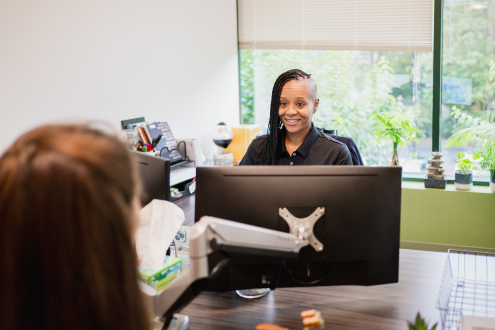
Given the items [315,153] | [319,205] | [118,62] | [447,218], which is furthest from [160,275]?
[447,218]

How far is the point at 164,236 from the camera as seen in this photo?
1.23 m

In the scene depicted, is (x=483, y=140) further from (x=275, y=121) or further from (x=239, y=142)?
(x=275, y=121)

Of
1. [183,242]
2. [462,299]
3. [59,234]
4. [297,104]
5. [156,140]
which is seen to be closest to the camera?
[59,234]

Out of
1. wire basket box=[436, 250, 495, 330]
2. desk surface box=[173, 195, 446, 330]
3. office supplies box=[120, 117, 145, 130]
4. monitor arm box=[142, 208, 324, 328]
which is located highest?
office supplies box=[120, 117, 145, 130]

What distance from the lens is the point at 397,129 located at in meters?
3.60

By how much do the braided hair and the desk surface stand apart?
2.71ft

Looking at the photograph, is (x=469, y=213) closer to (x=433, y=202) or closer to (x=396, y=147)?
(x=433, y=202)

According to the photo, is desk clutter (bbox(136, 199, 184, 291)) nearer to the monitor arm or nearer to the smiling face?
the monitor arm

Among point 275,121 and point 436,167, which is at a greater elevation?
point 275,121

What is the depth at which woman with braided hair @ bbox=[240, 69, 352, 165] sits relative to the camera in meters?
2.05

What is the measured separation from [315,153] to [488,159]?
72.3 inches

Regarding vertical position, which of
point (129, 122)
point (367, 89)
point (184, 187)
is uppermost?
point (367, 89)

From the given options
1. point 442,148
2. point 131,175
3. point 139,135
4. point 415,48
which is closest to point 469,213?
point 442,148

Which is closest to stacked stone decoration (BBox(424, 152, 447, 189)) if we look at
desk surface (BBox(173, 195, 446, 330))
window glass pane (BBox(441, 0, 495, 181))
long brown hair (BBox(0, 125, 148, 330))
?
window glass pane (BBox(441, 0, 495, 181))
